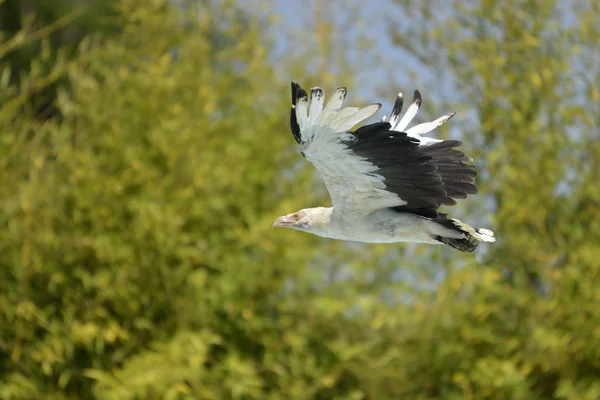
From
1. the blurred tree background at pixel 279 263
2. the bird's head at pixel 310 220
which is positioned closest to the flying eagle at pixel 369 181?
the bird's head at pixel 310 220

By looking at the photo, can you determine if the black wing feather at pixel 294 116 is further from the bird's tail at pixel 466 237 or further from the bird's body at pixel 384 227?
the bird's tail at pixel 466 237

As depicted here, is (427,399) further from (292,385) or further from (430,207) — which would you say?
(430,207)

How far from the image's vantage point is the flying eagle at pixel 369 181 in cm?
217

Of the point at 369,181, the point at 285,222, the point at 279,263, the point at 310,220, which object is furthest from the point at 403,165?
the point at 279,263

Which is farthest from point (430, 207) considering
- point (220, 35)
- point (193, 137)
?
point (220, 35)

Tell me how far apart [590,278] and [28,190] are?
3423mm

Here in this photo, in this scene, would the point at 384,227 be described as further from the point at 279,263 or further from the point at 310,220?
the point at 279,263

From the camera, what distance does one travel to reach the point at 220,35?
693cm

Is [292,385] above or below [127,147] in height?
below

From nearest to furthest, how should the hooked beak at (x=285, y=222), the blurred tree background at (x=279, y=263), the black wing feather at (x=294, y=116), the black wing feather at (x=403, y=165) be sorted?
the black wing feather at (x=294, y=116)
the black wing feather at (x=403, y=165)
the hooked beak at (x=285, y=222)
the blurred tree background at (x=279, y=263)

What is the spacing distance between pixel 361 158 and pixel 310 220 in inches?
11.8

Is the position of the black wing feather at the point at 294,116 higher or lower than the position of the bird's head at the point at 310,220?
higher

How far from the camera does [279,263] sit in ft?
17.8

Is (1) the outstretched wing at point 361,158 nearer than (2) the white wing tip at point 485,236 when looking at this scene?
Yes
